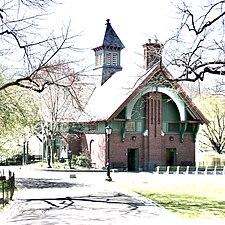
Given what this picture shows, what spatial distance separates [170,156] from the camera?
4616 cm

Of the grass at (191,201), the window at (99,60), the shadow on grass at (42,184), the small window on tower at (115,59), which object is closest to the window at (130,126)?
the small window on tower at (115,59)

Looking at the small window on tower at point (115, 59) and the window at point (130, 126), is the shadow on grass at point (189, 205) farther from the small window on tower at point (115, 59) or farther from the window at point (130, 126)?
the small window on tower at point (115, 59)

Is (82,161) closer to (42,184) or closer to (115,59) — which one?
(115,59)

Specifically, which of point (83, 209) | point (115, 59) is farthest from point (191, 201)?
point (115, 59)

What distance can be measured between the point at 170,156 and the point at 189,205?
2751 centimetres

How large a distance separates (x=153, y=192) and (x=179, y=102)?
69.6 feet

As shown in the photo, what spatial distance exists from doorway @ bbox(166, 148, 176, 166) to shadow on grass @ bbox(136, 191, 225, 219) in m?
22.9

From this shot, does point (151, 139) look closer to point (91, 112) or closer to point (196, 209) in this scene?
point (91, 112)

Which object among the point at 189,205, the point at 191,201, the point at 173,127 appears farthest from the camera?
the point at 173,127

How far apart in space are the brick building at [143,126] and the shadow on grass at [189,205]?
19.7 m

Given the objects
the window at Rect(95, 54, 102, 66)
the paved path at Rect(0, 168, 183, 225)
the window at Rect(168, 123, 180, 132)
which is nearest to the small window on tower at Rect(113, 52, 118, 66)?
the window at Rect(95, 54, 102, 66)

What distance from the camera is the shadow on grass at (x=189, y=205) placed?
54.5 ft

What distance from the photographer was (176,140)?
4597 centimetres

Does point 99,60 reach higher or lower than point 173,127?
higher
